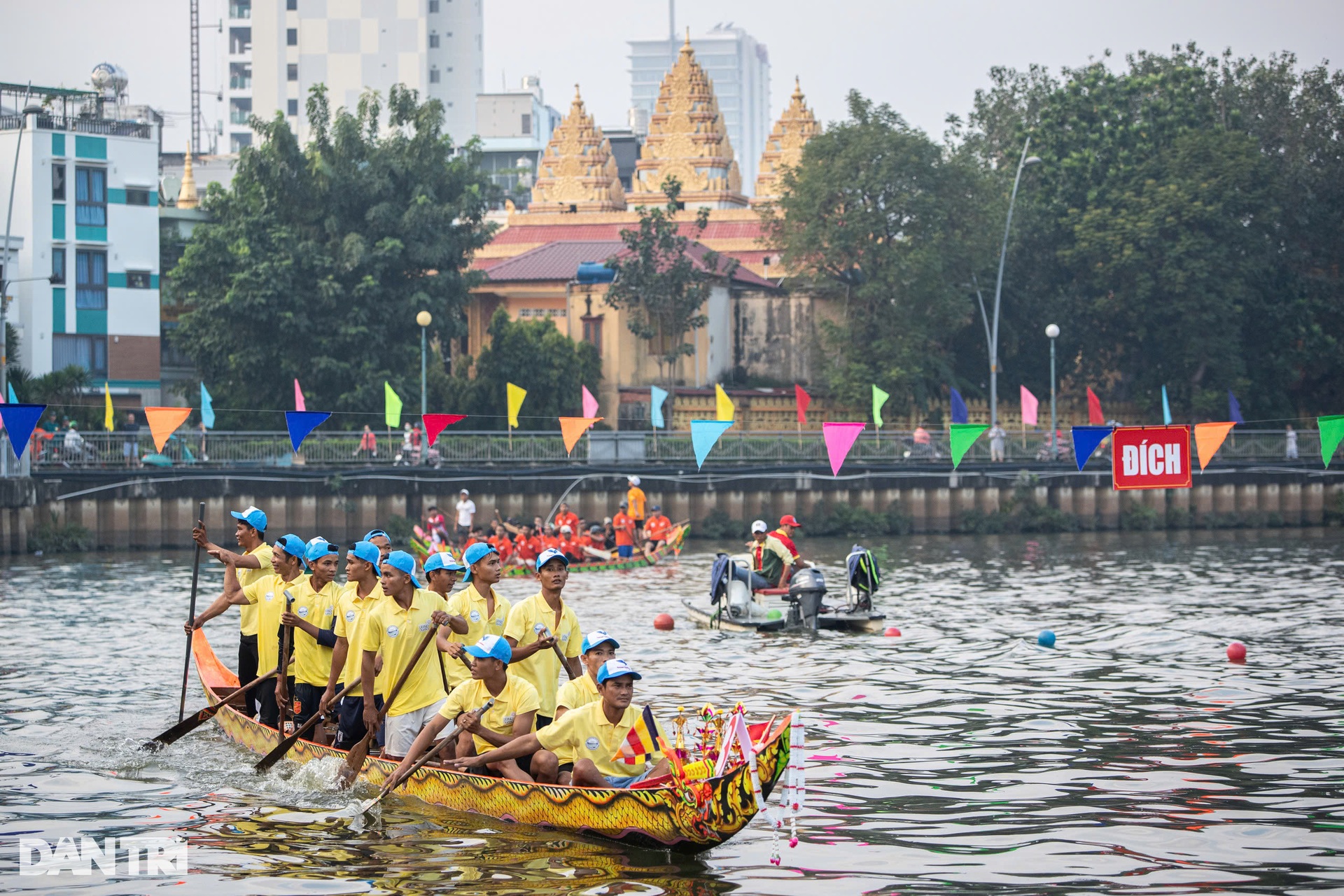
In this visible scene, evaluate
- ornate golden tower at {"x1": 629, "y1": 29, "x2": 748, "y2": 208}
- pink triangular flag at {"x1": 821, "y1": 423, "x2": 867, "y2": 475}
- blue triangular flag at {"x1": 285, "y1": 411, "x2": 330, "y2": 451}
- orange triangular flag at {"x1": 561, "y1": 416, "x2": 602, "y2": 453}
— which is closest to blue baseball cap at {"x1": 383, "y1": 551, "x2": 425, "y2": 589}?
blue triangular flag at {"x1": 285, "y1": 411, "x2": 330, "y2": 451}

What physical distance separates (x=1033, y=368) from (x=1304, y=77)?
1832cm

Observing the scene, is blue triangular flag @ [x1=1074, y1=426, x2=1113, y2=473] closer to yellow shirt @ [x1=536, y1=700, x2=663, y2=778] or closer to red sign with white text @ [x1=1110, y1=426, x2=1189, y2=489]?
red sign with white text @ [x1=1110, y1=426, x2=1189, y2=489]

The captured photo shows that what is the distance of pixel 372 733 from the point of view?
575 inches

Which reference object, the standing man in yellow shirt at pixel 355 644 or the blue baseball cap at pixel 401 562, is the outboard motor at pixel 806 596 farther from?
the blue baseball cap at pixel 401 562

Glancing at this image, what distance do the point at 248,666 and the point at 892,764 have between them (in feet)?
22.8

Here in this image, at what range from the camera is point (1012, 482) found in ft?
168

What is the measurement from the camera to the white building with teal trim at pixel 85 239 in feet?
190

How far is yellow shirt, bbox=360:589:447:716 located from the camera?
46.0ft

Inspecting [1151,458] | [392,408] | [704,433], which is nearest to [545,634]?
[1151,458]

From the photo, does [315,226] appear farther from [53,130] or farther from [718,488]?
[718,488]

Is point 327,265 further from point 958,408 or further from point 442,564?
point 442,564

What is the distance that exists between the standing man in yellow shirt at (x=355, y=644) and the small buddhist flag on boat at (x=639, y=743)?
258 centimetres

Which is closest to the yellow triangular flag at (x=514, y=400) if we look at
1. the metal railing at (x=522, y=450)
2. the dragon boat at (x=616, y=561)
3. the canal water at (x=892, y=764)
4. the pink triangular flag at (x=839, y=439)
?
the dragon boat at (x=616, y=561)

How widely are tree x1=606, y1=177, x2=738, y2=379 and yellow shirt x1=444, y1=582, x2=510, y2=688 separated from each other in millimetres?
45518
